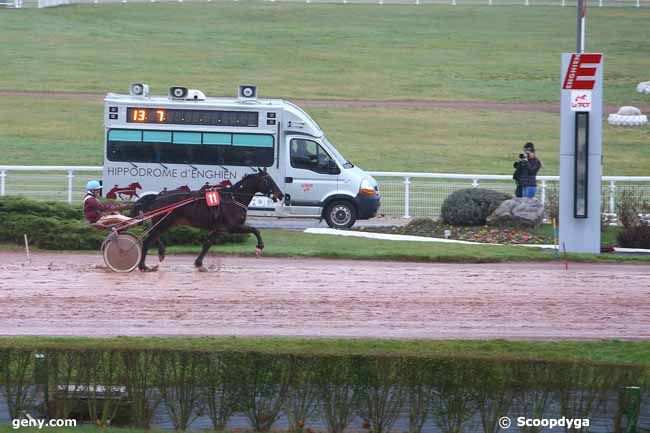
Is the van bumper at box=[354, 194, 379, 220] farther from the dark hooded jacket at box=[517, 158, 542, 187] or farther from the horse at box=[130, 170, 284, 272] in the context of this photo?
the horse at box=[130, 170, 284, 272]

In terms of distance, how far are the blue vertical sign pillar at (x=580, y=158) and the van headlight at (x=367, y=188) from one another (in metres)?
4.71

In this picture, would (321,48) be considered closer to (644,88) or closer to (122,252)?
(644,88)

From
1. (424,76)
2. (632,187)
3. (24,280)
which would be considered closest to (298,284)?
(24,280)

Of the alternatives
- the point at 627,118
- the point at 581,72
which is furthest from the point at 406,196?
the point at 627,118

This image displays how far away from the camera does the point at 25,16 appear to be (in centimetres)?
5775

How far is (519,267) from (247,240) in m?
4.69

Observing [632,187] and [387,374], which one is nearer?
[387,374]

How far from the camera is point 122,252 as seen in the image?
16.0 meters

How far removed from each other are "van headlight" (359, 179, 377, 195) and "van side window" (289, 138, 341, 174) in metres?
0.67

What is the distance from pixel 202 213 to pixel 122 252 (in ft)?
4.04

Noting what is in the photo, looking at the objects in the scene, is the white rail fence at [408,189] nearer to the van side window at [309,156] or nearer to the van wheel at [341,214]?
the van wheel at [341,214]

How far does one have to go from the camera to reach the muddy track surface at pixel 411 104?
4194cm

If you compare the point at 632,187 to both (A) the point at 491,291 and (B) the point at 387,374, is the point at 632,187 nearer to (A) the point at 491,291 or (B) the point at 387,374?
(A) the point at 491,291

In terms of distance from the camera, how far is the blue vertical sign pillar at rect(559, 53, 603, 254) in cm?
1862
